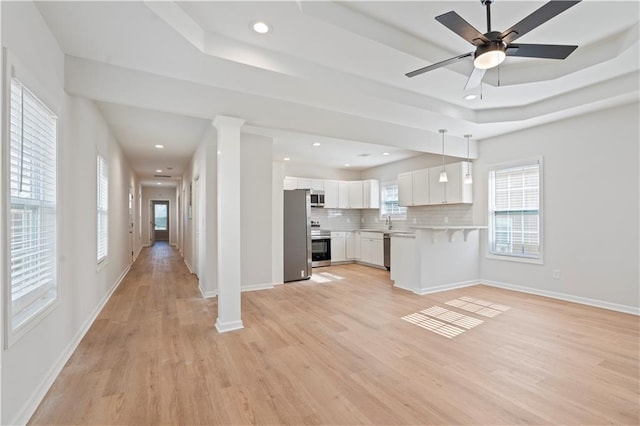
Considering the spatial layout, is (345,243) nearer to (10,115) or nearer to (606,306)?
(606,306)

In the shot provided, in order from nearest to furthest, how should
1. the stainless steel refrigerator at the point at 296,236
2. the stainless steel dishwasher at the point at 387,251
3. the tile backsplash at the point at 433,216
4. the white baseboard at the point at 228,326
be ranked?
the white baseboard at the point at 228,326 → the stainless steel refrigerator at the point at 296,236 → the tile backsplash at the point at 433,216 → the stainless steel dishwasher at the point at 387,251

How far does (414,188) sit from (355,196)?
2006 millimetres

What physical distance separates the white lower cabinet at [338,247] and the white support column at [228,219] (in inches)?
176

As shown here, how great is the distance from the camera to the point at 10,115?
1.78 meters

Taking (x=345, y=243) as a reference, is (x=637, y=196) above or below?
above

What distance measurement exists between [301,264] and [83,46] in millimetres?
4515

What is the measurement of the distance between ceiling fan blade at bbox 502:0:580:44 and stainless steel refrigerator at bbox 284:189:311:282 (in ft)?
14.2

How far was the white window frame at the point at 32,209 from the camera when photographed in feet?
5.67

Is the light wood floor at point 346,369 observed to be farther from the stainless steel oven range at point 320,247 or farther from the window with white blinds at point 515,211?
the stainless steel oven range at point 320,247

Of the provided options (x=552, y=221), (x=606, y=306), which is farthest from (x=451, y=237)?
(x=606, y=306)

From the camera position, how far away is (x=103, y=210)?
173 inches

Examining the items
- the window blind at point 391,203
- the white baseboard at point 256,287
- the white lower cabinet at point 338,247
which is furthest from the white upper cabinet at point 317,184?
the white baseboard at point 256,287

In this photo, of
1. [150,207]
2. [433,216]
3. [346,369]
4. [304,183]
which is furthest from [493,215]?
[150,207]

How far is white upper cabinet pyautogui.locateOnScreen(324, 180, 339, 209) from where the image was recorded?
802cm
